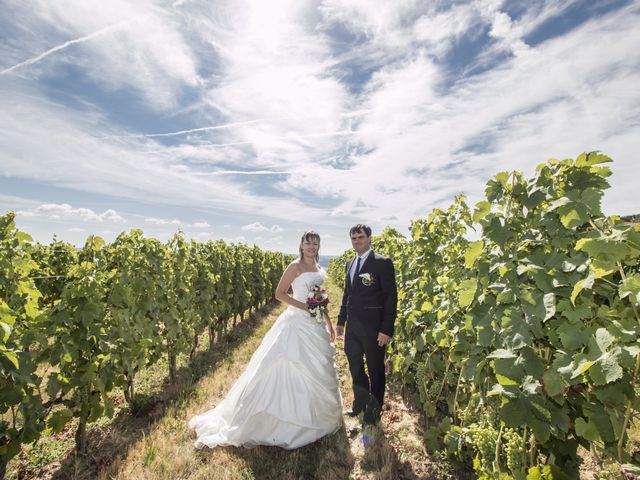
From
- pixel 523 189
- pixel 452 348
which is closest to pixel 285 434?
pixel 452 348

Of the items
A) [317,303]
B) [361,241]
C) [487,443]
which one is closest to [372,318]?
[317,303]

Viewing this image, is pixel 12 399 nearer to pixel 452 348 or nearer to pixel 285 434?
pixel 285 434

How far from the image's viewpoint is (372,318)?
4652 millimetres

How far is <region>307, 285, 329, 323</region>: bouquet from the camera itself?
16.6 feet

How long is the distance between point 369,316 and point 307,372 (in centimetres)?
110

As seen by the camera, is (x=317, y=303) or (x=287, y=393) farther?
(x=317, y=303)

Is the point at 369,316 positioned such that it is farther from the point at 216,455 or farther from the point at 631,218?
the point at 631,218

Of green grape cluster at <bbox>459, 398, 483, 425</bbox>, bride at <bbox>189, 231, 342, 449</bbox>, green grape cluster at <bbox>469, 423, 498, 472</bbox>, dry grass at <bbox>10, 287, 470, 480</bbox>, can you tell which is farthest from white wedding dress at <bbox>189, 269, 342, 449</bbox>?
green grape cluster at <bbox>469, 423, 498, 472</bbox>

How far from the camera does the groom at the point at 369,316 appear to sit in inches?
181

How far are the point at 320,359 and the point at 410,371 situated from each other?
69.2 inches

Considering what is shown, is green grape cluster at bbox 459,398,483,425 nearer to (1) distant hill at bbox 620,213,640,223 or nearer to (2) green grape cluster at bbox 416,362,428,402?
(2) green grape cluster at bbox 416,362,428,402

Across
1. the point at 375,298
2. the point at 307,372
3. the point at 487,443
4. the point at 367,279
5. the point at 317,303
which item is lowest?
the point at 307,372

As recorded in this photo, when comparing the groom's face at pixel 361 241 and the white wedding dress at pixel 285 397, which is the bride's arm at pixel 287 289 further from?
the groom's face at pixel 361 241

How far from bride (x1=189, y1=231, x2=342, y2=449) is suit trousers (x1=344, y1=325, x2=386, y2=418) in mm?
331
